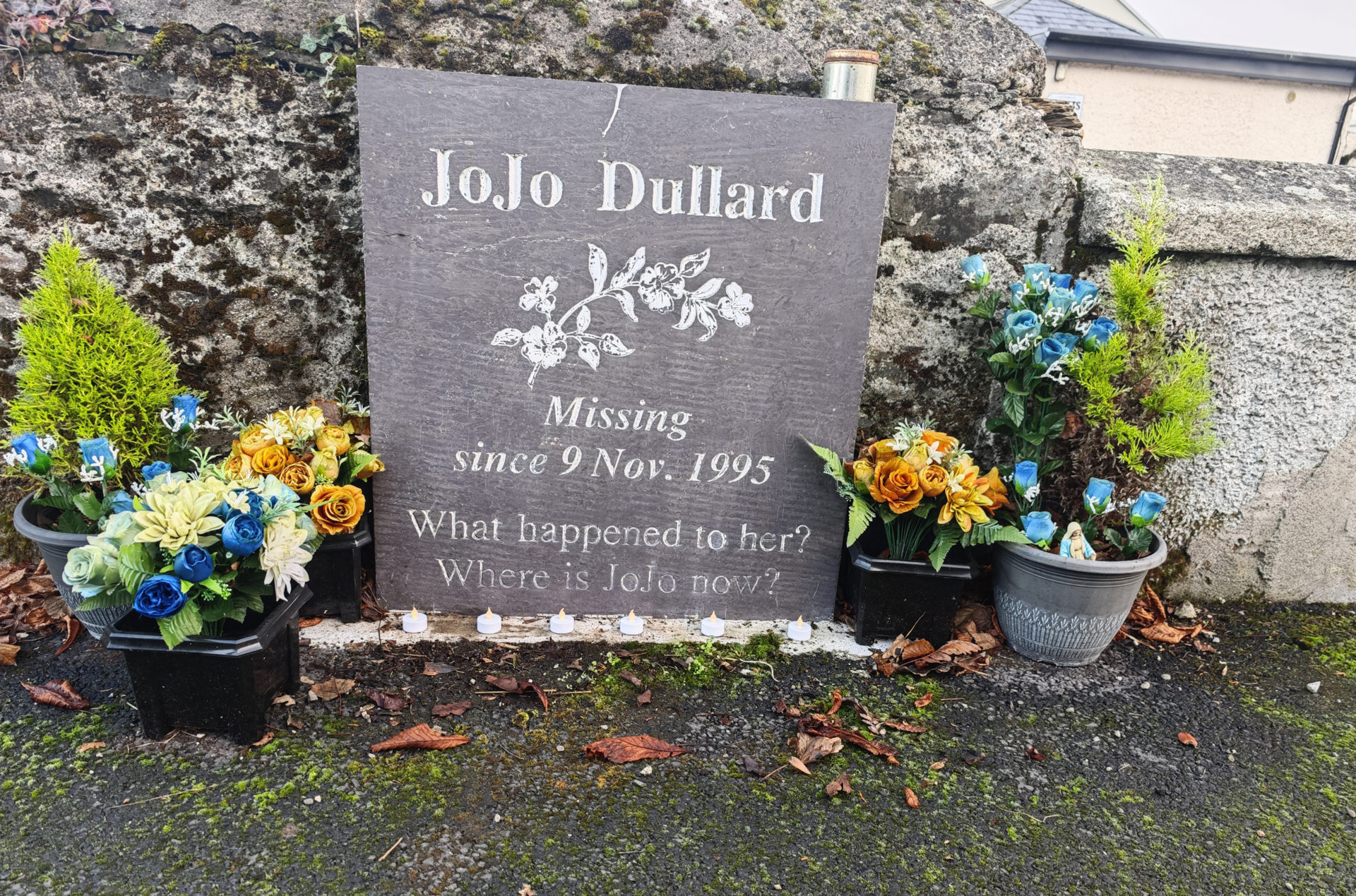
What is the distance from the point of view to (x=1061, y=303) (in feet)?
7.95

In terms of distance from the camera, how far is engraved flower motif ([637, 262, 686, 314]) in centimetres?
246

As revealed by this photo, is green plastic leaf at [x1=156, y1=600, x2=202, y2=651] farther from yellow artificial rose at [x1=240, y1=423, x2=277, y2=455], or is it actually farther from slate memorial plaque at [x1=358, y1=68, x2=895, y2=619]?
slate memorial plaque at [x1=358, y1=68, x2=895, y2=619]

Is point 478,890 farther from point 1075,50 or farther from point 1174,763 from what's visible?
point 1075,50

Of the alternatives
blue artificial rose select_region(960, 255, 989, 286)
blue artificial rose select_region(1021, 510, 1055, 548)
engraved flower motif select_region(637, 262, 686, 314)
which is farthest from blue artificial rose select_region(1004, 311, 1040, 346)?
engraved flower motif select_region(637, 262, 686, 314)

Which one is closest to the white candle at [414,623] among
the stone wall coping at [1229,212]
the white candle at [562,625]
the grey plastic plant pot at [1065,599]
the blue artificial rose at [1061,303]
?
the white candle at [562,625]

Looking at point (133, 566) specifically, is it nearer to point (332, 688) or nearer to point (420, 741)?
point (332, 688)

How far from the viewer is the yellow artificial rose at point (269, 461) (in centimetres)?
232

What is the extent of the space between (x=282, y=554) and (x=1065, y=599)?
2.21 metres

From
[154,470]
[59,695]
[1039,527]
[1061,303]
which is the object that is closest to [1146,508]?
[1039,527]

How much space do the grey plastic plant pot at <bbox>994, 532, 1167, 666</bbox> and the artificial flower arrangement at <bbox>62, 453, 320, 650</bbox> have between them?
208 centimetres

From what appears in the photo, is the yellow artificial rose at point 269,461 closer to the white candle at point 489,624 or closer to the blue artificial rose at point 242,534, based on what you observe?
the blue artificial rose at point 242,534

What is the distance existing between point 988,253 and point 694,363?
109cm

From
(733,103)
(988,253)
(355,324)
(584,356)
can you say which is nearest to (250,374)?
(355,324)

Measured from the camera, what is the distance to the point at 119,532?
1868 millimetres
